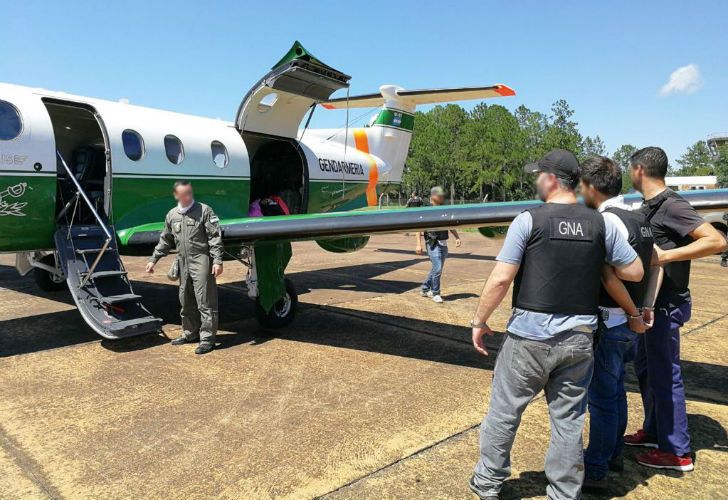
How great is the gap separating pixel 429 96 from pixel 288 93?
391 cm

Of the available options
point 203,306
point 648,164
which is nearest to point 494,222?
point 648,164

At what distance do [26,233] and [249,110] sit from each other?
369cm

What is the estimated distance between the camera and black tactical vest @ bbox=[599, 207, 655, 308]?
2770 mm

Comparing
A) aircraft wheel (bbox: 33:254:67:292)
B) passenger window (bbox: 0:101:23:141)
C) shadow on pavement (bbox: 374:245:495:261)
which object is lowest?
shadow on pavement (bbox: 374:245:495:261)

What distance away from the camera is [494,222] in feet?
14.8

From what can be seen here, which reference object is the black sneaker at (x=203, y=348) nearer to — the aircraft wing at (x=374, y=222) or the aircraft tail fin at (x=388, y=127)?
the aircraft wing at (x=374, y=222)

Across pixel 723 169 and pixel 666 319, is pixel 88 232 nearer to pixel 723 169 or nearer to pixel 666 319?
pixel 666 319

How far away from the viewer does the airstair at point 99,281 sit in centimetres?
541

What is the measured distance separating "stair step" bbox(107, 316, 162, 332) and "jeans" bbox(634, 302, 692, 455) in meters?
4.77

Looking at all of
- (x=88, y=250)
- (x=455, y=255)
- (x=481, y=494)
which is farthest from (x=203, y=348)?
(x=455, y=255)

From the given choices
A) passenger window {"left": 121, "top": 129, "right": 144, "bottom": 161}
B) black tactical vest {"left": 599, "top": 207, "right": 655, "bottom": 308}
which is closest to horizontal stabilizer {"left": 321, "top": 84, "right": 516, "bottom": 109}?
passenger window {"left": 121, "top": 129, "right": 144, "bottom": 161}

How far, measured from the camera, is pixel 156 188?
682cm

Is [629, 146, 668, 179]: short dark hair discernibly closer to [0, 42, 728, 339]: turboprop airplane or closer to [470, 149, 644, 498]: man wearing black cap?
[470, 149, 644, 498]: man wearing black cap

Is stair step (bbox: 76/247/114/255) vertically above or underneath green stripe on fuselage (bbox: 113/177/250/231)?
underneath
